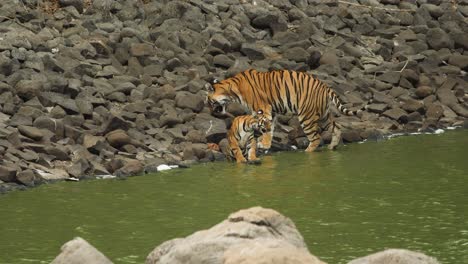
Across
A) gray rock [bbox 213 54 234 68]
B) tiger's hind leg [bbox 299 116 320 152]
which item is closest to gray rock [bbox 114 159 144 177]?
tiger's hind leg [bbox 299 116 320 152]

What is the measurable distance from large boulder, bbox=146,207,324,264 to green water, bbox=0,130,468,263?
3266 millimetres

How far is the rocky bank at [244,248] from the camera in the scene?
6578 mm

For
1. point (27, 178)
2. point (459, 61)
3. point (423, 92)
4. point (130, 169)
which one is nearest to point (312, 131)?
point (423, 92)

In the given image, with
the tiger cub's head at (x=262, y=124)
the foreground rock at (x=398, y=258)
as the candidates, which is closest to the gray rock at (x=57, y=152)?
the tiger cub's head at (x=262, y=124)

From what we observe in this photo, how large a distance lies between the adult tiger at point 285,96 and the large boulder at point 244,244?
10292 mm

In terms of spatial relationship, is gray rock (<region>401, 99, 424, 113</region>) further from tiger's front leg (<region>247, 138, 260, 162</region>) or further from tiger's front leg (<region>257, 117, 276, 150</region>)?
tiger's front leg (<region>247, 138, 260, 162</region>)

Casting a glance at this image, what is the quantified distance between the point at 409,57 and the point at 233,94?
4.87 m

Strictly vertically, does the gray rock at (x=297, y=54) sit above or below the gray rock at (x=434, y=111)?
above

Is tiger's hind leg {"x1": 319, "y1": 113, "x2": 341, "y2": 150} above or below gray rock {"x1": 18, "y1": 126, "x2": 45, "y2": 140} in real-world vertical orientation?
below

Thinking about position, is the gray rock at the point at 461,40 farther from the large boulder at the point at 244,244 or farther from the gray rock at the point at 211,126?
the large boulder at the point at 244,244

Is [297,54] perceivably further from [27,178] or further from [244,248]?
[244,248]

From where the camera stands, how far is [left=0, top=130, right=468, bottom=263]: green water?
37.0 feet

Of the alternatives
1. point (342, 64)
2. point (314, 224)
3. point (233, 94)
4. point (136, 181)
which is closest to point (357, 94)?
point (342, 64)

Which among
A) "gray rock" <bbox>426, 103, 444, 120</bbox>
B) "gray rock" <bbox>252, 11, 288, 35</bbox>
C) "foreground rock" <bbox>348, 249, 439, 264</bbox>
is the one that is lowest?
"gray rock" <bbox>426, 103, 444, 120</bbox>
